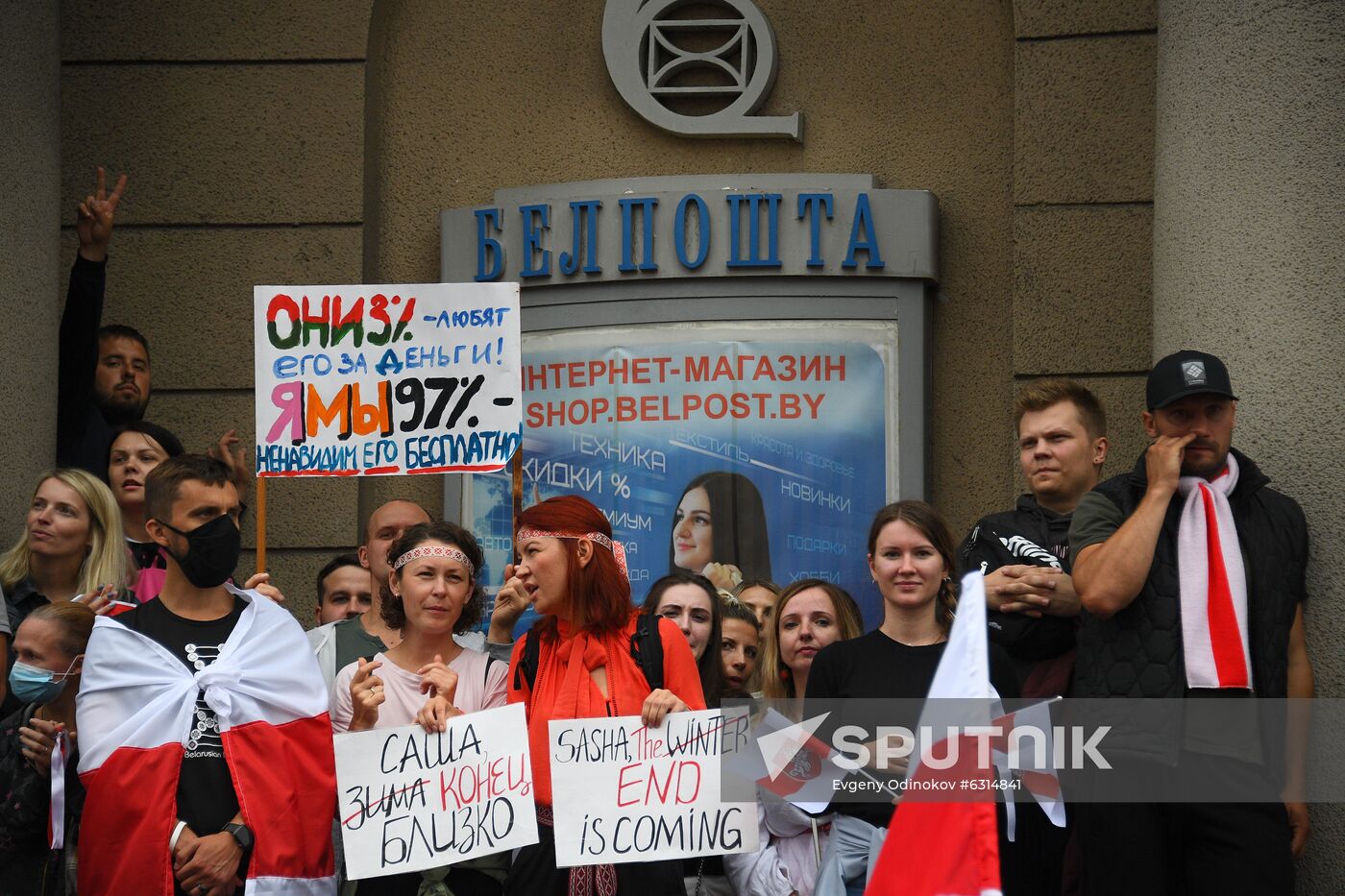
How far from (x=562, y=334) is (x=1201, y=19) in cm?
317

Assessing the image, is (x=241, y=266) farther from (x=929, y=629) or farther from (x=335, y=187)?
(x=929, y=629)

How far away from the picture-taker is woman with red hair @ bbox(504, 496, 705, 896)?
5137 mm

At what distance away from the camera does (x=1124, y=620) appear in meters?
5.02

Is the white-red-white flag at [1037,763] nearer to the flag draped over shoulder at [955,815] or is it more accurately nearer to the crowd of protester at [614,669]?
the crowd of protester at [614,669]

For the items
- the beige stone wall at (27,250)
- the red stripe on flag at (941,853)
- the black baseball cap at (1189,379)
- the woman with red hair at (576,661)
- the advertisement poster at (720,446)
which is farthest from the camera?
the advertisement poster at (720,446)

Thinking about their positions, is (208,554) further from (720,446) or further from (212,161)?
(212,161)

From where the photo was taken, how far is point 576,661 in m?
5.27

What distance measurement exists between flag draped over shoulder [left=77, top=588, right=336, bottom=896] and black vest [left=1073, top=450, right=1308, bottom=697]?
225cm

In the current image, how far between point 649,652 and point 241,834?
1271mm

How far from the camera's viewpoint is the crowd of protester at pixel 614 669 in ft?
16.2

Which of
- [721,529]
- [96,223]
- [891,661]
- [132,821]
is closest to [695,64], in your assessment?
[721,529]

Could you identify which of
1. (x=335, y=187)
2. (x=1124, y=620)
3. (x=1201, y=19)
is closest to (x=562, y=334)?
(x=335, y=187)

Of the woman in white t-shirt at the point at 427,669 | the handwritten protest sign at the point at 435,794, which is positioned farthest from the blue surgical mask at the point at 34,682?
the handwritten protest sign at the point at 435,794

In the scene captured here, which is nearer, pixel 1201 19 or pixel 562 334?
pixel 1201 19
